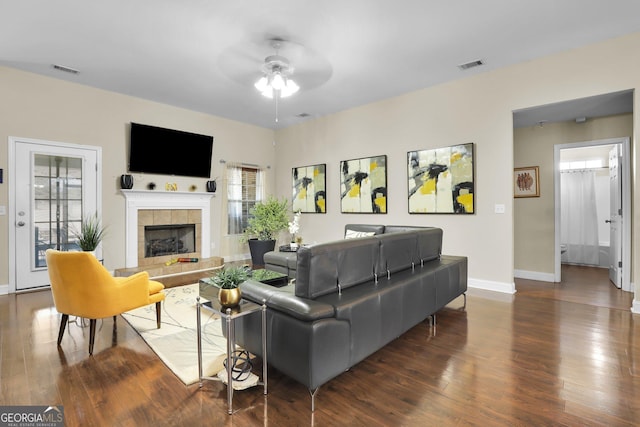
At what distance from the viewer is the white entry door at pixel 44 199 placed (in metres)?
4.52

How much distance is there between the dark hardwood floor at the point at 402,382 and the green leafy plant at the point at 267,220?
352 cm

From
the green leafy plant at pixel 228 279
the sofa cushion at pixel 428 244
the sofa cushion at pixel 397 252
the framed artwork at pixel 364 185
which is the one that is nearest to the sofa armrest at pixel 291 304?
→ the green leafy plant at pixel 228 279

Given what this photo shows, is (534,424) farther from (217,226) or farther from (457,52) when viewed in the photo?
(217,226)

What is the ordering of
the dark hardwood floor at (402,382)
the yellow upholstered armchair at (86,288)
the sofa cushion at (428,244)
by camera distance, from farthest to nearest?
the sofa cushion at (428,244) → the yellow upholstered armchair at (86,288) → the dark hardwood floor at (402,382)

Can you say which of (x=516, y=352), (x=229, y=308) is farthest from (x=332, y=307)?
(x=516, y=352)

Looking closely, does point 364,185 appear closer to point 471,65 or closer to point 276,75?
point 471,65

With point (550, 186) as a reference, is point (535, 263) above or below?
below

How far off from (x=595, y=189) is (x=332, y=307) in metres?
7.49

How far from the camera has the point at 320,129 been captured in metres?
6.80

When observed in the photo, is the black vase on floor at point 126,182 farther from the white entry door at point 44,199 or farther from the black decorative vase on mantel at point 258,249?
the black decorative vase on mantel at point 258,249

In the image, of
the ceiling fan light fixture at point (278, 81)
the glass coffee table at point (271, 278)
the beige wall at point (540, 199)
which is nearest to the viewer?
the glass coffee table at point (271, 278)

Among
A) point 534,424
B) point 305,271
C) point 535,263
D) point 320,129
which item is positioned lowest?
point 534,424

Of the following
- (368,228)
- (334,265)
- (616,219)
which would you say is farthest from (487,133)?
(334,265)

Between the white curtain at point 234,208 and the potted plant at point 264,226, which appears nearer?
the potted plant at point 264,226
